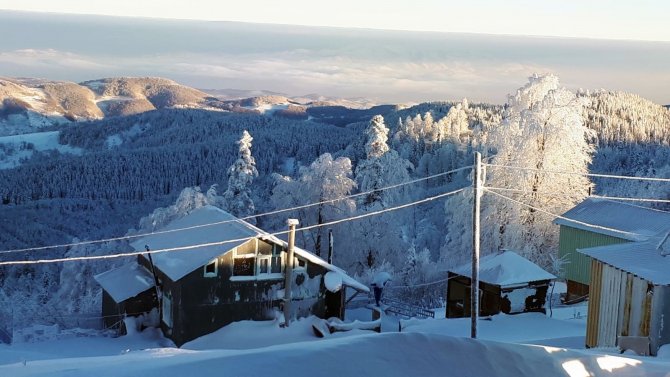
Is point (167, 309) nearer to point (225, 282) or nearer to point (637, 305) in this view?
point (225, 282)

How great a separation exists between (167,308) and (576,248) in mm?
20728

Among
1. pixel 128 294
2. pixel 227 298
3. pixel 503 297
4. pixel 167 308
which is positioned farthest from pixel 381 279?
pixel 128 294

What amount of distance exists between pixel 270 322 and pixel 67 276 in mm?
32606

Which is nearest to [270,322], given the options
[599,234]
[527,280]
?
[527,280]

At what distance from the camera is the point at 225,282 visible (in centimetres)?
2866

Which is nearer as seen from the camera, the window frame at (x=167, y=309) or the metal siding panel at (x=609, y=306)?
the metal siding panel at (x=609, y=306)

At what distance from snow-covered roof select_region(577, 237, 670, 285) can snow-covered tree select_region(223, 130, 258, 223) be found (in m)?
→ 30.0

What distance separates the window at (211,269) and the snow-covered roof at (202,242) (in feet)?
1.27

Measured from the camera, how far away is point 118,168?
7234 inches

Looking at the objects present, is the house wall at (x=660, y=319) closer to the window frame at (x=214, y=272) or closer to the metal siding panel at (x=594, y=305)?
the metal siding panel at (x=594, y=305)

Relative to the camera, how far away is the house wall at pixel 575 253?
1387 inches

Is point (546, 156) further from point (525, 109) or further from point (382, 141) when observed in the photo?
point (382, 141)

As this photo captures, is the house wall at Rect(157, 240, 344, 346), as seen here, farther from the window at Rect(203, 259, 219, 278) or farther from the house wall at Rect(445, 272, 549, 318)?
the house wall at Rect(445, 272, 549, 318)

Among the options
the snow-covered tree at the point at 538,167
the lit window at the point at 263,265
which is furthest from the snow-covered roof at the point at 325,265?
the snow-covered tree at the point at 538,167
